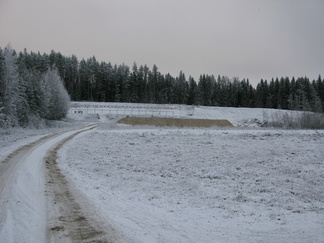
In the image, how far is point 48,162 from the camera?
505 inches

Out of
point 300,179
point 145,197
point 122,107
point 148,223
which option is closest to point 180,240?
point 148,223

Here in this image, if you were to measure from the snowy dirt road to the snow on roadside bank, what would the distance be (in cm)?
68

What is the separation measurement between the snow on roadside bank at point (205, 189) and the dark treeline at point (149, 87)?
253 ft

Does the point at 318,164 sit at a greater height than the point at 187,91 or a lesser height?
lesser

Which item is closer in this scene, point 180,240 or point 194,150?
point 180,240

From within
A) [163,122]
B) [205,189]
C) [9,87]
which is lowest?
[205,189]

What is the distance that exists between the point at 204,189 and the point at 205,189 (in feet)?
0.14

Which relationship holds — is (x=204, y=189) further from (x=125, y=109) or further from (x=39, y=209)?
(x=125, y=109)

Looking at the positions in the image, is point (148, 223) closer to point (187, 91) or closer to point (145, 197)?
point (145, 197)

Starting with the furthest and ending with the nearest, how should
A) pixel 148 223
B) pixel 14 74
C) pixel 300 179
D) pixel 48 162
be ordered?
pixel 14 74, pixel 48 162, pixel 300 179, pixel 148 223

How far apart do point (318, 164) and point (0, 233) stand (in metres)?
14.5

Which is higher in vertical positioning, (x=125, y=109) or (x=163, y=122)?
(x=125, y=109)

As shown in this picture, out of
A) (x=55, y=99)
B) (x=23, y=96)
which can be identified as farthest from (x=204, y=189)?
(x=55, y=99)

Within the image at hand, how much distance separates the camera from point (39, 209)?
→ 6371 mm
